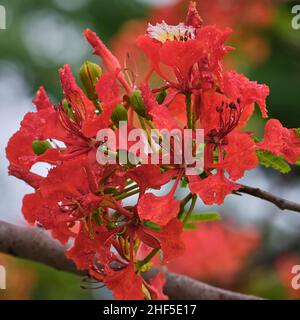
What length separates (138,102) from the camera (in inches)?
61.4

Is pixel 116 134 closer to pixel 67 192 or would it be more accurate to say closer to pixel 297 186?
pixel 67 192

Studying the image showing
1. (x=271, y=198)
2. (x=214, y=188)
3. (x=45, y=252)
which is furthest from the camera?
(x=45, y=252)

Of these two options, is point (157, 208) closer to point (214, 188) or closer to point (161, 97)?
point (214, 188)

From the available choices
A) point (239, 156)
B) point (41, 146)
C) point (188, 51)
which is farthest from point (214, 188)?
point (41, 146)

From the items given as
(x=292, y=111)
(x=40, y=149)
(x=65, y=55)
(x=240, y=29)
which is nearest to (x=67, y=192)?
(x=40, y=149)

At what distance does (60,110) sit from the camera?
64.4 inches

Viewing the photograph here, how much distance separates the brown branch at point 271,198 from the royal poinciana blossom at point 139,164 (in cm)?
10

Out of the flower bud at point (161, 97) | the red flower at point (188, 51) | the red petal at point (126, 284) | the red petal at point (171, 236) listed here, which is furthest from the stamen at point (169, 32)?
the red petal at point (126, 284)

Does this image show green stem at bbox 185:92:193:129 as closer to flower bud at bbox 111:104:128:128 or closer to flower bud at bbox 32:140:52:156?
flower bud at bbox 111:104:128:128

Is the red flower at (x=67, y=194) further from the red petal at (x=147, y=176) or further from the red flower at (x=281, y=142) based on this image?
the red flower at (x=281, y=142)

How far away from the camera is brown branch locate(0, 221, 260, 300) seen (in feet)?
7.18

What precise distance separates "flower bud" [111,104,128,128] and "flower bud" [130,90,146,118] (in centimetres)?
3

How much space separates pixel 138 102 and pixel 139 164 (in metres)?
0.13

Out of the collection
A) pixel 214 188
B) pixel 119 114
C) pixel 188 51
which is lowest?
pixel 214 188
